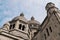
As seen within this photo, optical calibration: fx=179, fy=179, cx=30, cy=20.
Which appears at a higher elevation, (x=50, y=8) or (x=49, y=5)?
(x=49, y=5)

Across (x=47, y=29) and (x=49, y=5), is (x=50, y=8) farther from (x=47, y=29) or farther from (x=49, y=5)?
(x=47, y=29)

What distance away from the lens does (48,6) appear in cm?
2391

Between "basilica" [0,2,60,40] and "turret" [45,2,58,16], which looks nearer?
"basilica" [0,2,60,40]

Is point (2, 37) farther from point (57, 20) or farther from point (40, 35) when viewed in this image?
point (57, 20)

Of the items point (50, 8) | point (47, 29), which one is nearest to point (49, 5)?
point (50, 8)

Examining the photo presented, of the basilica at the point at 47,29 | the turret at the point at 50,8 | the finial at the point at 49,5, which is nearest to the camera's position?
the basilica at the point at 47,29

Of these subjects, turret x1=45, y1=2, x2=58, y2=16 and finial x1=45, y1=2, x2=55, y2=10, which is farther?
finial x1=45, y1=2, x2=55, y2=10

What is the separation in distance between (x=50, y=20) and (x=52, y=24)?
36.0 inches

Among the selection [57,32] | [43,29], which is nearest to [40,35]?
[43,29]

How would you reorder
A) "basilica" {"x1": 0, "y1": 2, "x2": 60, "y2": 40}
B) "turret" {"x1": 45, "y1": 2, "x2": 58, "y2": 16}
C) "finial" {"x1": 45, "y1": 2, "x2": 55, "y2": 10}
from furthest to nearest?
1. "finial" {"x1": 45, "y1": 2, "x2": 55, "y2": 10}
2. "turret" {"x1": 45, "y1": 2, "x2": 58, "y2": 16}
3. "basilica" {"x1": 0, "y1": 2, "x2": 60, "y2": 40}

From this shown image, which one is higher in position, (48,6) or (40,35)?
(48,6)

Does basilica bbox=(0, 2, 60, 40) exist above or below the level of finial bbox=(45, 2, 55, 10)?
below

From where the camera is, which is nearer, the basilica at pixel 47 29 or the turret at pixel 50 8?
the basilica at pixel 47 29

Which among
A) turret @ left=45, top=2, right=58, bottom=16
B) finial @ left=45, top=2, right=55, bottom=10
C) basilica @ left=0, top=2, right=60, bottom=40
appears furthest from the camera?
finial @ left=45, top=2, right=55, bottom=10
